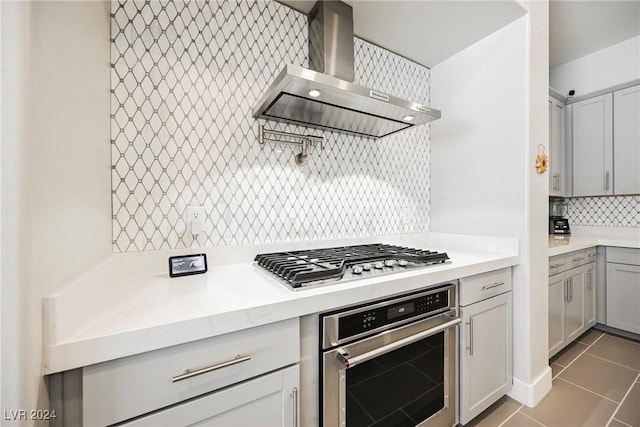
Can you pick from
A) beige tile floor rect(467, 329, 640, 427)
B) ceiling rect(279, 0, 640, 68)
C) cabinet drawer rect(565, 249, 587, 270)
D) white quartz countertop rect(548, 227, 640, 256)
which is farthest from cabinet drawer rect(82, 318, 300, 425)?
cabinet drawer rect(565, 249, 587, 270)

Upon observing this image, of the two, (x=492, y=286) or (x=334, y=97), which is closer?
(x=334, y=97)

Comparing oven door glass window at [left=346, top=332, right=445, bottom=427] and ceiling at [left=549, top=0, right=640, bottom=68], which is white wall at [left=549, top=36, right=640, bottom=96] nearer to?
ceiling at [left=549, top=0, right=640, bottom=68]

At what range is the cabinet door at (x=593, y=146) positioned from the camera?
8.28 feet

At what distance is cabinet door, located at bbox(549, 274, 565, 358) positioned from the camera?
201 cm

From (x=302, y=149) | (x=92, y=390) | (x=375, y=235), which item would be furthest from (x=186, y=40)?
(x=375, y=235)

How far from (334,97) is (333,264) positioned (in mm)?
746

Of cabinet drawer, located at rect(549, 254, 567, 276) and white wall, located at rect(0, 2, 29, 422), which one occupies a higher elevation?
white wall, located at rect(0, 2, 29, 422)

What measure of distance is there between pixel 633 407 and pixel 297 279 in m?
2.11

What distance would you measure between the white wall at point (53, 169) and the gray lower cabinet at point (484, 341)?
59.7 inches

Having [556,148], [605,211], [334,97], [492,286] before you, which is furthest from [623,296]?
[334,97]

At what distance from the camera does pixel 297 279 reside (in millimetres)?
953

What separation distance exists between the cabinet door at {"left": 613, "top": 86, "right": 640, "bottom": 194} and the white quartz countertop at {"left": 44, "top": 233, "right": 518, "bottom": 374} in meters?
2.19

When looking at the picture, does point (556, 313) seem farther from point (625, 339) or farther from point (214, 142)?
point (214, 142)

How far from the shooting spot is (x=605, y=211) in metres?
2.73
